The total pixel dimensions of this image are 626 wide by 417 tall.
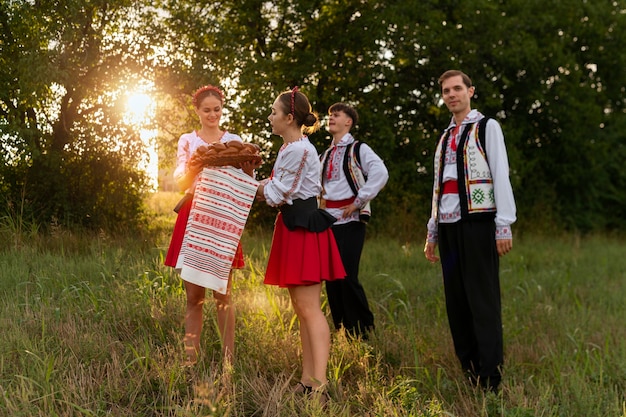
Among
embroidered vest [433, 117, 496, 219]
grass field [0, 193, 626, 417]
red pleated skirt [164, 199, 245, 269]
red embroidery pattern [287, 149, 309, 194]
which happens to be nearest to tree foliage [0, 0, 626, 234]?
grass field [0, 193, 626, 417]

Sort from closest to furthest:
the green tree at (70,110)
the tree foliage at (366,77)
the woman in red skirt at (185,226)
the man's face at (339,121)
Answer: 1. the woman in red skirt at (185,226)
2. the man's face at (339,121)
3. the green tree at (70,110)
4. the tree foliage at (366,77)

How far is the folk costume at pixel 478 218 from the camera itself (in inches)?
164

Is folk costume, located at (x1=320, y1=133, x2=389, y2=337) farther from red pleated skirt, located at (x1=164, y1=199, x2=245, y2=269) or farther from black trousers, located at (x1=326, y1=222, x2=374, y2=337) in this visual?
red pleated skirt, located at (x1=164, y1=199, x2=245, y2=269)

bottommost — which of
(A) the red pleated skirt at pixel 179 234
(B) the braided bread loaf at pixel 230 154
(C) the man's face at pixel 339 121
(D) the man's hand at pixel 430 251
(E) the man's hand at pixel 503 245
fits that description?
(D) the man's hand at pixel 430 251

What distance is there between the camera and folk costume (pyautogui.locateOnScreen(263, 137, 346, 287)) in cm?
375

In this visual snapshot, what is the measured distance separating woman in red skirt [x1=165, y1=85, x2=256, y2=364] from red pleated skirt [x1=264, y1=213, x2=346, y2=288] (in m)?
0.40

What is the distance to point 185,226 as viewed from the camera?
13.5 feet

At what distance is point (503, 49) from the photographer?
1623 cm

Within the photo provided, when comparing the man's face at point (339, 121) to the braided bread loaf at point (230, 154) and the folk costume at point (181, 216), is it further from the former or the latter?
the braided bread loaf at point (230, 154)

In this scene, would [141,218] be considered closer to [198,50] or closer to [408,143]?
[198,50]

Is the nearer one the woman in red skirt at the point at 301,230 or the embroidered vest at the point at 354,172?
the woman in red skirt at the point at 301,230

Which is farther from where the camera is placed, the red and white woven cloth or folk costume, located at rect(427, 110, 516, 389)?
folk costume, located at rect(427, 110, 516, 389)

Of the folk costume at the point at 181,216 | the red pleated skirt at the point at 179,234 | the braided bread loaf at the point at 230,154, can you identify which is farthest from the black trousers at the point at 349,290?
the braided bread loaf at the point at 230,154

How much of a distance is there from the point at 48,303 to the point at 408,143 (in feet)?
39.4
